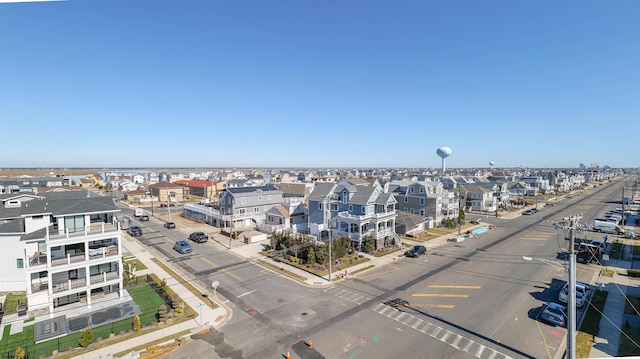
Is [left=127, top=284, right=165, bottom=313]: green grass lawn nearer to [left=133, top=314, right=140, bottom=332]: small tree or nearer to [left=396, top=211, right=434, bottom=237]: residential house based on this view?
[left=133, top=314, right=140, bottom=332]: small tree

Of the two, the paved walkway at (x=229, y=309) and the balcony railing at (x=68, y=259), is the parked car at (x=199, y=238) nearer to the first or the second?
the paved walkway at (x=229, y=309)

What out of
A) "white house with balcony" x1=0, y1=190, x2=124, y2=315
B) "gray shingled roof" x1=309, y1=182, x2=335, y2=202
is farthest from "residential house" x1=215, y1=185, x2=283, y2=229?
"white house with balcony" x1=0, y1=190, x2=124, y2=315

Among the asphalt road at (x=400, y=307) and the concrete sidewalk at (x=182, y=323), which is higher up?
the asphalt road at (x=400, y=307)

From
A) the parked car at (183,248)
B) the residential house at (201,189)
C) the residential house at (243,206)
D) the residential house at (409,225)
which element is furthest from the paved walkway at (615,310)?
the residential house at (201,189)

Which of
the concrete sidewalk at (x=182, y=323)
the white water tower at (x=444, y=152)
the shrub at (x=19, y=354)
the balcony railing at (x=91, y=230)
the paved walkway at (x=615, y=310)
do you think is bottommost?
the concrete sidewalk at (x=182, y=323)

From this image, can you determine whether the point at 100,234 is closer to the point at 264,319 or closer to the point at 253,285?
the point at 253,285
